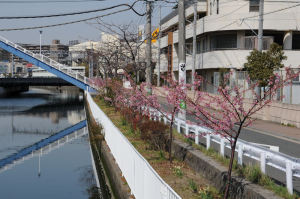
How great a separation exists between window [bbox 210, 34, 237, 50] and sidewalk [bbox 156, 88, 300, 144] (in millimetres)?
14959

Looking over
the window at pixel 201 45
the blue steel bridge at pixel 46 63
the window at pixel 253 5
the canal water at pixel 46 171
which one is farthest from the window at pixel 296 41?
the blue steel bridge at pixel 46 63

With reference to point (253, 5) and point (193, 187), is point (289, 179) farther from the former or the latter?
point (253, 5)

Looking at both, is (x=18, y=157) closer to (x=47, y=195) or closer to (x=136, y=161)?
(x=47, y=195)

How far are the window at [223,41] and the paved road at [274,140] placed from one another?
17954 millimetres

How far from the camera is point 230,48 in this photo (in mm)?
36125

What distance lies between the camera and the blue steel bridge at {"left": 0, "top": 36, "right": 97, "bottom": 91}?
44091 mm

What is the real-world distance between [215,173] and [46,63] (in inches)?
1543

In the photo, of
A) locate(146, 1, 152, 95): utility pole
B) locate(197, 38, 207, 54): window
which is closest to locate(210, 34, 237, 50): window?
locate(197, 38, 207, 54): window

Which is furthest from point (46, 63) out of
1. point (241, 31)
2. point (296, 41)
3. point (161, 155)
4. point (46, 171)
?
point (161, 155)

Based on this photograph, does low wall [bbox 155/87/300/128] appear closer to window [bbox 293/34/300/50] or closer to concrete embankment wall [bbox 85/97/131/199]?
concrete embankment wall [bbox 85/97/131/199]

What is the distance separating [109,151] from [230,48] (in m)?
22.5

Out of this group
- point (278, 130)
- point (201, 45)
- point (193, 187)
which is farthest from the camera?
point (201, 45)

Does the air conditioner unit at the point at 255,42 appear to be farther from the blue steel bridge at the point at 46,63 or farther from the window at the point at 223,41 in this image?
the blue steel bridge at the point at 46,63

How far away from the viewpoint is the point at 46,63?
45.6 meters
